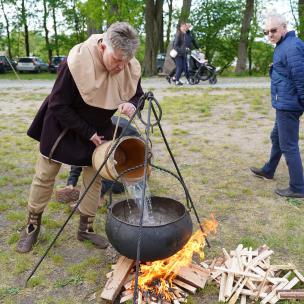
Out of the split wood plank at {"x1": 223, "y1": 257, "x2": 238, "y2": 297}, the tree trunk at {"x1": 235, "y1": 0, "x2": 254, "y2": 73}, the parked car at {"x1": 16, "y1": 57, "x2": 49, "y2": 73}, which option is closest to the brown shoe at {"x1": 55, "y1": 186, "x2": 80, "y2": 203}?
the split wood plank at {"x1": 223, "y1": 257, "x2": 238, "y2": 297}

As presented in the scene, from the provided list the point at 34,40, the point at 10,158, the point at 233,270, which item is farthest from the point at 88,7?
the point at 34,40

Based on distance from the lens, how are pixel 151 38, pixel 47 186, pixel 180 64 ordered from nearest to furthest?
1. pixel 47 186
2. pixel 180 64
3. pixel 151 38

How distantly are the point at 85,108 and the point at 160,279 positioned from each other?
1.31 meters

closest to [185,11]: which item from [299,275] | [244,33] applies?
[244,33]

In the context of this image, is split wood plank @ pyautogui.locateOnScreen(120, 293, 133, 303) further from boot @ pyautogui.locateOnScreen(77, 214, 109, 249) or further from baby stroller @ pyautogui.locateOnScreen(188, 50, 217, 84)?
baby stroller @ pyautogui.locateOnScreen(188, 50, 217, 84)

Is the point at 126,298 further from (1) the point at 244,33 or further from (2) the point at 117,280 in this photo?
(1) the point at 244,33

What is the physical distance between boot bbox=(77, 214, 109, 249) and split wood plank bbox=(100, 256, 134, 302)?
53 cm

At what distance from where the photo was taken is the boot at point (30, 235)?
3.45 meters

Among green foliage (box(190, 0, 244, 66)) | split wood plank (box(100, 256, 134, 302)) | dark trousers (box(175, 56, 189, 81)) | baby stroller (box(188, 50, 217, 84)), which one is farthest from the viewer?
green foliage (box(190, 0, 244, 66))

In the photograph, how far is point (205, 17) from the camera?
Result: 2822cm

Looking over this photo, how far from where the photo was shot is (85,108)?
3053 mm

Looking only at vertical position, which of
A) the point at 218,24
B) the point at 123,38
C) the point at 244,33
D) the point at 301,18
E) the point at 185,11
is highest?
the point at 218,24

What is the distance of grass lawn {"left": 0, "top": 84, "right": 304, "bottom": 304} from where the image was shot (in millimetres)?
3072

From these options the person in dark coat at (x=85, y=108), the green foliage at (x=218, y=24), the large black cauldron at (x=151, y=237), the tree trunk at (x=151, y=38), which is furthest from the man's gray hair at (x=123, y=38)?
the green foliage at (x=218, y=24)
